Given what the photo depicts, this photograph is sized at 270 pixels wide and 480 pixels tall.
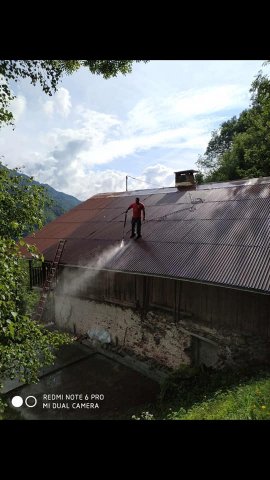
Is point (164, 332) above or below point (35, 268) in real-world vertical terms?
below

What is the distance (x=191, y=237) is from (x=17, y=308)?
5785 millimetres

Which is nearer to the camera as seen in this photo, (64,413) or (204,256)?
(64,413)

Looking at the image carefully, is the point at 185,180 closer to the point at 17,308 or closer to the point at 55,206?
the point at 55,206

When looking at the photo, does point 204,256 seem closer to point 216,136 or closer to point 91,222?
point 91,222

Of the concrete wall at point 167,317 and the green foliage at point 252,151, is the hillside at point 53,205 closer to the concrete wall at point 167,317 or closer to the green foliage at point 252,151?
the concrete wall at point 167,317

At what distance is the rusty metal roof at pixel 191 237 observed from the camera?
800 cm

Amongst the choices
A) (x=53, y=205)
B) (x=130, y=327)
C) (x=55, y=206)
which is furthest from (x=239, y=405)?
(x=55, y=206)

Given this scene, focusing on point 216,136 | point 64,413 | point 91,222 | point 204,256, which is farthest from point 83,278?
point 216,136

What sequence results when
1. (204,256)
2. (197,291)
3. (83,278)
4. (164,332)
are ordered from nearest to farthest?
1. (204,256)
2. (197,291)
3. (164,332)
4. (83,278)

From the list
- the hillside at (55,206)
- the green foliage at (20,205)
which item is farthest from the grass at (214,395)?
the hillside at (55,206)

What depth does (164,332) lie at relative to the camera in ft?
34.2

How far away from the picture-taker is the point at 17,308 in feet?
21.9

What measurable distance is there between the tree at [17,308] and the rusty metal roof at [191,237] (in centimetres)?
347
